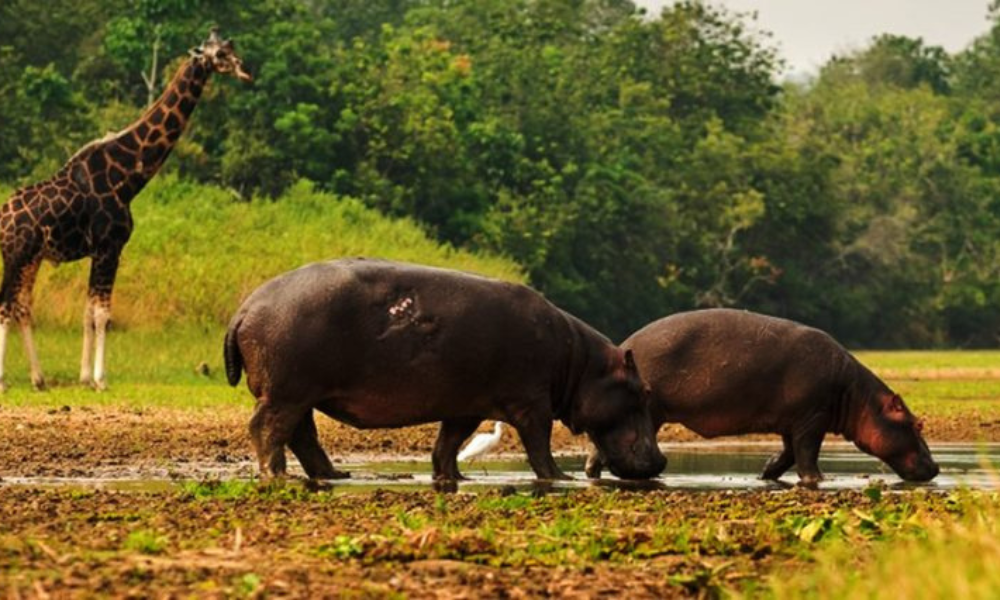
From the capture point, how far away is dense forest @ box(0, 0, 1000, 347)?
42.9m

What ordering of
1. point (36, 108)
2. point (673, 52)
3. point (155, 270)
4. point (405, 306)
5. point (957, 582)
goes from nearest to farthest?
point (957, 582), point (405, 306), point (155, 270), point (36, 108), point (673, 52)

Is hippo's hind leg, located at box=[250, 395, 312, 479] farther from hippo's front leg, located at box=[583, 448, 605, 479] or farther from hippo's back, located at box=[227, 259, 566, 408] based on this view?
hippo's front leg, located at box=[583, 448, 605, 479]

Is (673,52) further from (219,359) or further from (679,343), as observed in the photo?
(679,343)

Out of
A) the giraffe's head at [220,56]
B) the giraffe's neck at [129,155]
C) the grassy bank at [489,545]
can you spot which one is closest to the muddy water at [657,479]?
the grassy bank at [489,545]

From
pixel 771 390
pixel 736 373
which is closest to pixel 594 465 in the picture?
pixel 736 373

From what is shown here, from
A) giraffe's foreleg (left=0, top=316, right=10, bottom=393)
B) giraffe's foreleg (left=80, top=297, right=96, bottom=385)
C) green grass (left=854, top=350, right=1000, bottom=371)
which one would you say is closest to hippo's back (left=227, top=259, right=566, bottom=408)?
giraffe's foreleg (left=0, top=316, right=10, bottom=393)

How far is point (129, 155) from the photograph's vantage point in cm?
2434

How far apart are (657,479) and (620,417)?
24.7 inches

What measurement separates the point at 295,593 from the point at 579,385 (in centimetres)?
642

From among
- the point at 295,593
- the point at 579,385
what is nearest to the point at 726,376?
the point at 579,385

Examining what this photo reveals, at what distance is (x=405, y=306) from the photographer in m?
13.9

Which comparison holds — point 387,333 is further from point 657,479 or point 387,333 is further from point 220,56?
point 220,56

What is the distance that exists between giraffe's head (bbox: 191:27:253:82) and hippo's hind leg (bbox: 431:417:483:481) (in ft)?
35.8

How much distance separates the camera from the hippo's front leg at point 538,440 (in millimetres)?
14359
